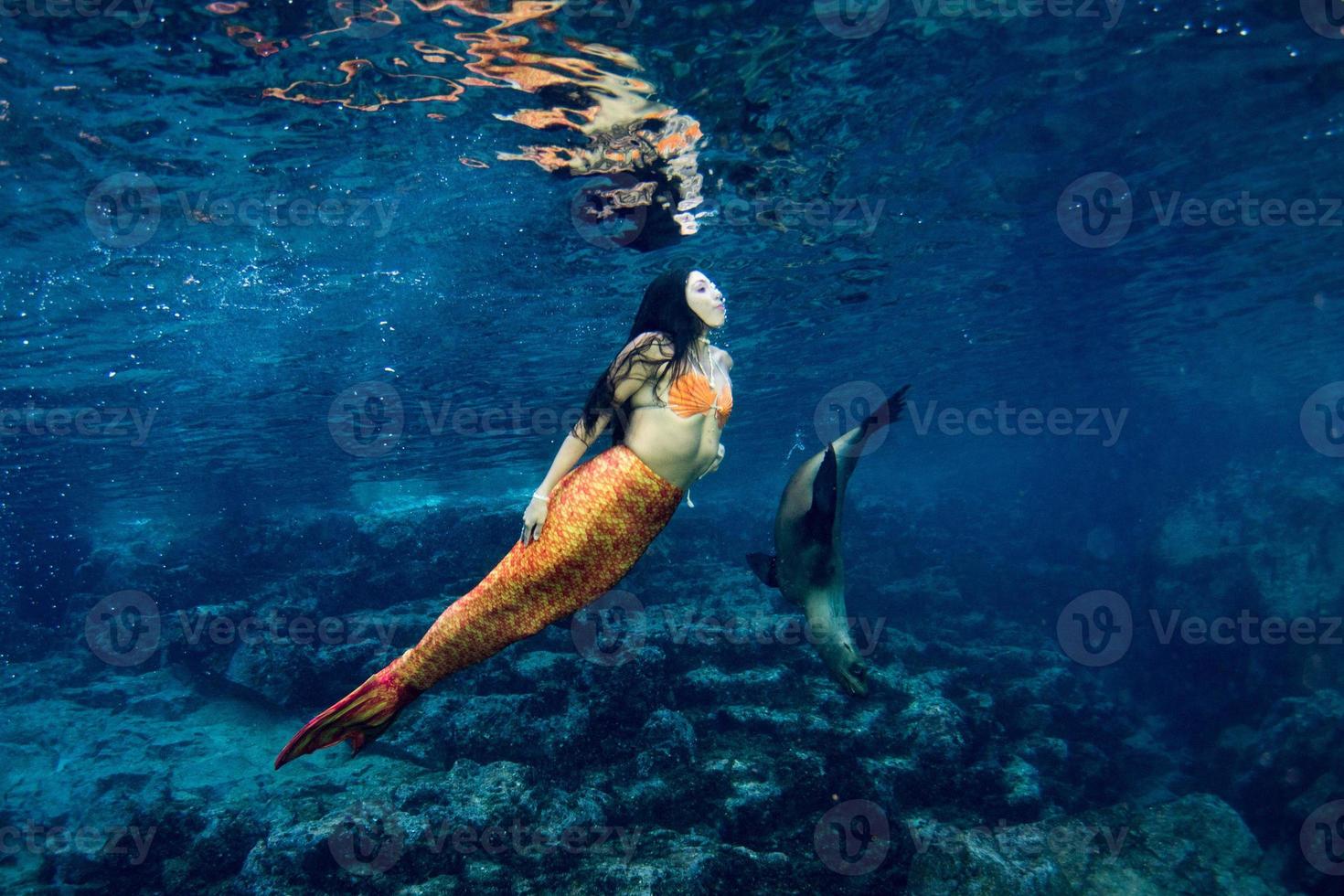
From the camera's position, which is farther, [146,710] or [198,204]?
[146,710]

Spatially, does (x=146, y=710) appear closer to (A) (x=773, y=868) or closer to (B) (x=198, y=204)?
(B) (x=198, y=204)

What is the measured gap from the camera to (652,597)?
56.9ft

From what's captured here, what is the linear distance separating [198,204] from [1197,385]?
172 feet

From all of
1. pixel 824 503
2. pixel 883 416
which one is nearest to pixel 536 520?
pixel 824 503

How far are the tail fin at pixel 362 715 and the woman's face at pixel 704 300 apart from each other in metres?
2.65

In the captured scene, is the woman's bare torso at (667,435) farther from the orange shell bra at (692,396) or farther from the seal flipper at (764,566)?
the seal flipper at (764,566)

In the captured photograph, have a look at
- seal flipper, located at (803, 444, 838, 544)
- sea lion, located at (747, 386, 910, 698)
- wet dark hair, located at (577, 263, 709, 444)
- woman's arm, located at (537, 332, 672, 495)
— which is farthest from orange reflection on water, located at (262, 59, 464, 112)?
seal flipper, located at (803, 444, 838, 544)

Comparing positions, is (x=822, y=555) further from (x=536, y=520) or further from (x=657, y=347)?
(x=536, y=520)

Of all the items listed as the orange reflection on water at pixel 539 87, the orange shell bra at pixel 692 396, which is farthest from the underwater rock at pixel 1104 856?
the orange reflection on water at pixel 539 87

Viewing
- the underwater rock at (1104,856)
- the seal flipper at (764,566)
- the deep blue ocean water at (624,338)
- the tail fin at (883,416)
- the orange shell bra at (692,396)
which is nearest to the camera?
the orange shell bra at (692,396)

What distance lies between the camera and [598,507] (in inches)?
121

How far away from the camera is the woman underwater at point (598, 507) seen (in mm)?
3117

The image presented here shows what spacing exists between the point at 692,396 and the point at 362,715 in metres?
2.57

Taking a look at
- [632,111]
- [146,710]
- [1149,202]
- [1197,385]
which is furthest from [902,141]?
[1197,385]
